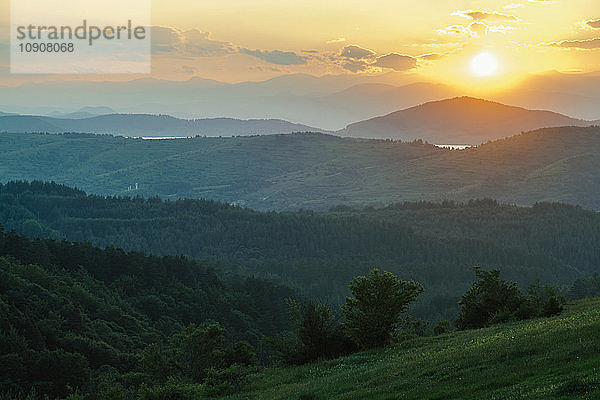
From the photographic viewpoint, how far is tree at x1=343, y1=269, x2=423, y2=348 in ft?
163

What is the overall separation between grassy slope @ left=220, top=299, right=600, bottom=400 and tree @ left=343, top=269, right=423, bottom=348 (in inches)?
133

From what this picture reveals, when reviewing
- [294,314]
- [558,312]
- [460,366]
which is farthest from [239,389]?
[558,312]

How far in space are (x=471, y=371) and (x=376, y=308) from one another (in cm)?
1999

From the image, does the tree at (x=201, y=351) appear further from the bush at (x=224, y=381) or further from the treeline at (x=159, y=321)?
the bush at (x=224, y=381)

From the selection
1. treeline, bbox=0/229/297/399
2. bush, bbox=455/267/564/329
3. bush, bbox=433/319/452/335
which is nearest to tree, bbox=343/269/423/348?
bush, bbox=455/267/564/329

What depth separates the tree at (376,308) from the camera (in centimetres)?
4962

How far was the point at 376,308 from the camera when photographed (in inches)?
1970

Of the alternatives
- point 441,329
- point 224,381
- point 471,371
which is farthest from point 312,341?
point 441,329

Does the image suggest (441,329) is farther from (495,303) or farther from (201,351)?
(201,351)

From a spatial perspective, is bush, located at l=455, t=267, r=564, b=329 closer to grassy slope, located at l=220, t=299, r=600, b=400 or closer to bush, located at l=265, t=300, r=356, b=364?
grassy slope, located at l=220, t=299, r=600, b=400

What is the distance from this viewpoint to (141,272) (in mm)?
146250

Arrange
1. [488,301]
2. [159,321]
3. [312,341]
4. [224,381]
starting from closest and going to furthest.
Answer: [224,381]
[312,341]
[488,301]
[159,321]

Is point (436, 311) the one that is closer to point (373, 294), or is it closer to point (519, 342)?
point (373, 294)

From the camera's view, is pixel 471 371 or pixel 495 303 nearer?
pixel 471 371
